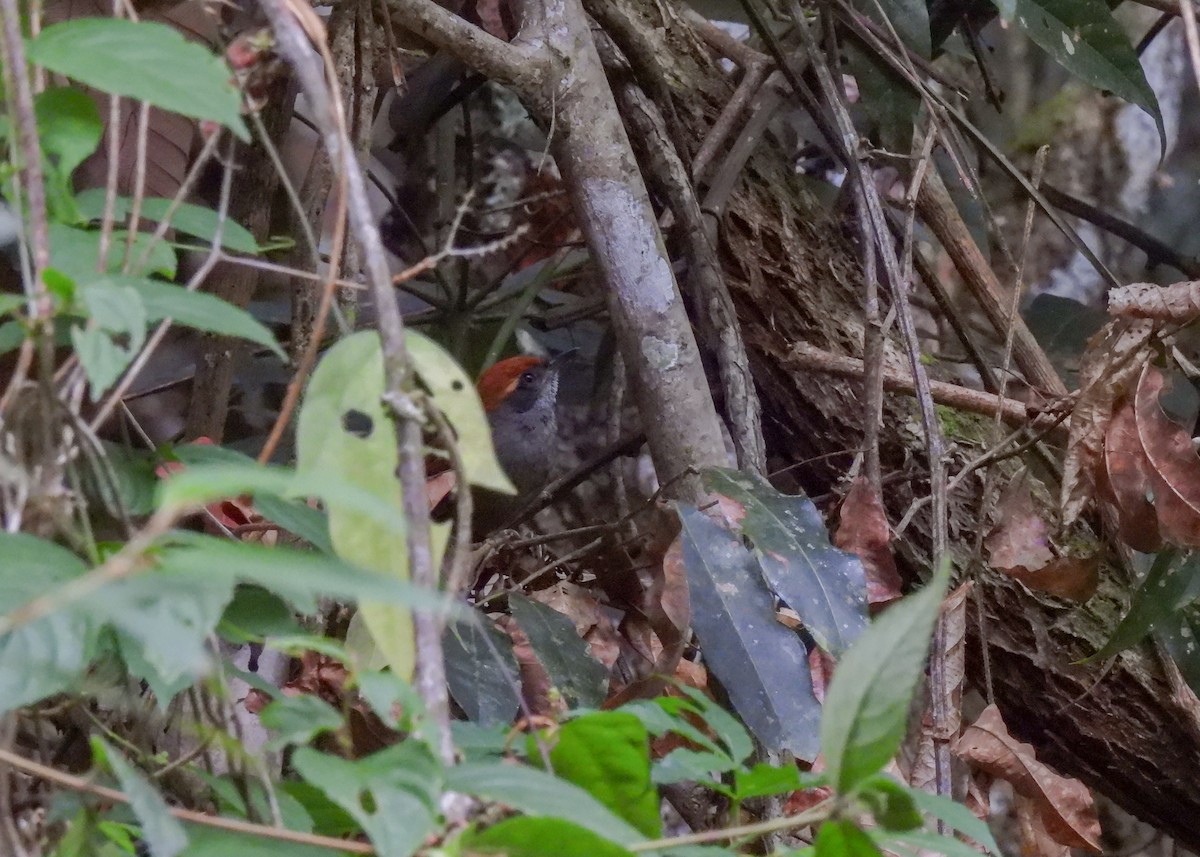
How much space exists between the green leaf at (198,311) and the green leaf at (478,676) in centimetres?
68

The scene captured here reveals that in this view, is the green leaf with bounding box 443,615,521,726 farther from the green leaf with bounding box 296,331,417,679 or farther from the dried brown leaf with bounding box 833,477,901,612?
the green leaf with bounding box 296,331,417,679

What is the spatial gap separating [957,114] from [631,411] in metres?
1.27

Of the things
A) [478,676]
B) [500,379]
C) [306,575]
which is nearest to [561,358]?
[500,379]

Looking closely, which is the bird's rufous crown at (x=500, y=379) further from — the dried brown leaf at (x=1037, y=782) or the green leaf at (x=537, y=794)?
the green leaf at (x=537, y=794)

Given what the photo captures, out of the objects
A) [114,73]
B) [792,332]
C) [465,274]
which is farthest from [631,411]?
[114,73]

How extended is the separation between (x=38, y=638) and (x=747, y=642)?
82cm

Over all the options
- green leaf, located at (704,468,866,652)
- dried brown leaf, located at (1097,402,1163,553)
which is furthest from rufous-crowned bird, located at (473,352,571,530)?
dried brown leaf, located at (1097,402,1163,553)

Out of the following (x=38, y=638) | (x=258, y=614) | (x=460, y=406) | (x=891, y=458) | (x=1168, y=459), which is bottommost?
(x=891, y=458)

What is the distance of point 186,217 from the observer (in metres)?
0.83

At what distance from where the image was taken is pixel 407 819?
55cm

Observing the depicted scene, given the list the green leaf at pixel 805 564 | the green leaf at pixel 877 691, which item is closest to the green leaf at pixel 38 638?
the green leaf at pixel 877 691

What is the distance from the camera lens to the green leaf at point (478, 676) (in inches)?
52.6

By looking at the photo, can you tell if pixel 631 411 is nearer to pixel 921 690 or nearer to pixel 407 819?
pixel 921 690

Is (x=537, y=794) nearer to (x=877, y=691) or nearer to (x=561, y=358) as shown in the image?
(x=877, y=691)
